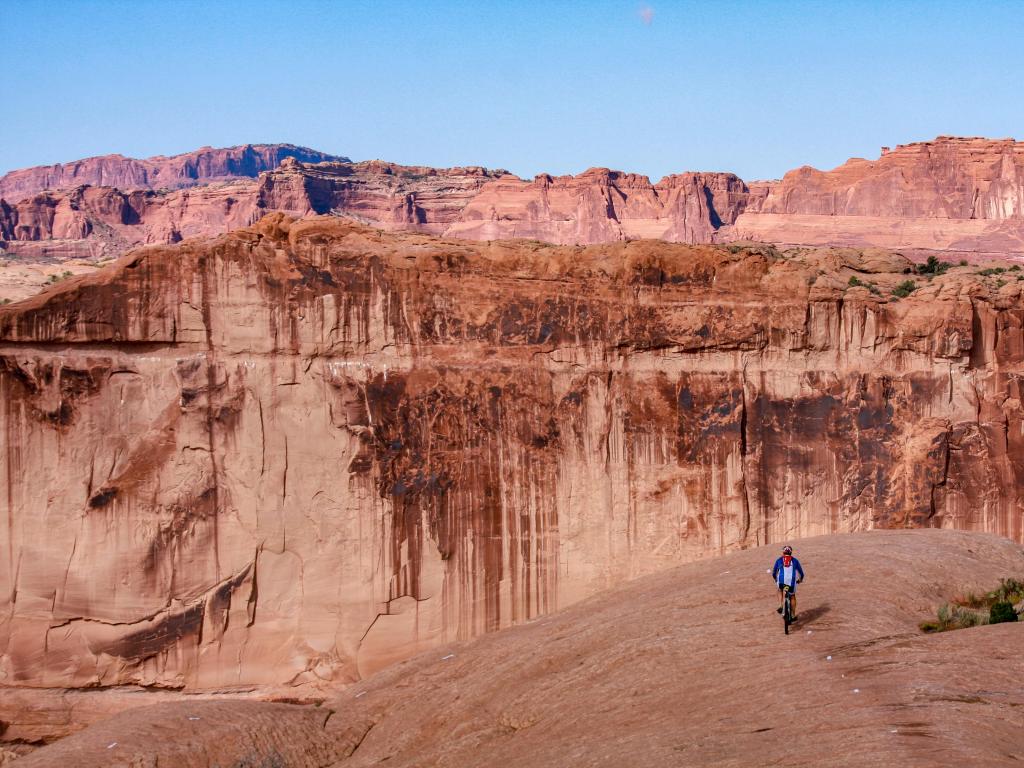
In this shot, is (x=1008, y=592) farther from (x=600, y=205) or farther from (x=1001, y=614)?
(x=600, y=205)

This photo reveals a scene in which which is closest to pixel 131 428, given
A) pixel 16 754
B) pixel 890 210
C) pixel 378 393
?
pixel 378 393

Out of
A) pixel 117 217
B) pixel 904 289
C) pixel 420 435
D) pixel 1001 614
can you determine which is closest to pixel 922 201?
pixel 117 217

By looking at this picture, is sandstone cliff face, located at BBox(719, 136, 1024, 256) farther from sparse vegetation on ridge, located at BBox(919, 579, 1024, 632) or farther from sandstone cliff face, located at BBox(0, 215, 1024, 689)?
sparse vegetation on ridge, located at BBox(919, 579, 1024, 632)

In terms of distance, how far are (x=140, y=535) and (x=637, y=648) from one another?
336 inches

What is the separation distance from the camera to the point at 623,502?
18.4 metres

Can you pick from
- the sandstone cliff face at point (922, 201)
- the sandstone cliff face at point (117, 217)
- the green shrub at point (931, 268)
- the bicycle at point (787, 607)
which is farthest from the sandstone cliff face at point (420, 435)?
the sandstone cliff face at point (117, 217)

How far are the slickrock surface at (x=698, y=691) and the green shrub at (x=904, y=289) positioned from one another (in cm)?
473

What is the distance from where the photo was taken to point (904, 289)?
2045 cm

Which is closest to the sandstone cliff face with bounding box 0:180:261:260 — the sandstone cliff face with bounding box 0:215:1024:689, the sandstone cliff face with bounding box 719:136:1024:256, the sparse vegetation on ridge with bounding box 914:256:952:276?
the sandstone cliff face with bounding box 719:136:1024:256

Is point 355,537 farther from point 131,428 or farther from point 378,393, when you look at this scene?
point 131,428

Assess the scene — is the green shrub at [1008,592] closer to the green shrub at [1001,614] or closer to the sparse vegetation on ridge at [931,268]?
the green shrub at [1001,614]

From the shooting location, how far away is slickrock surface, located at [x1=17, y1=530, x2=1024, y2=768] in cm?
987

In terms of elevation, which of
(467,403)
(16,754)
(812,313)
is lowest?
(16,754)

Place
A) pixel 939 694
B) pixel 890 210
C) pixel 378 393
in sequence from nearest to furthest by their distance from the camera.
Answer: pixel 939 694, pixel 378 393, pixel 890 210
